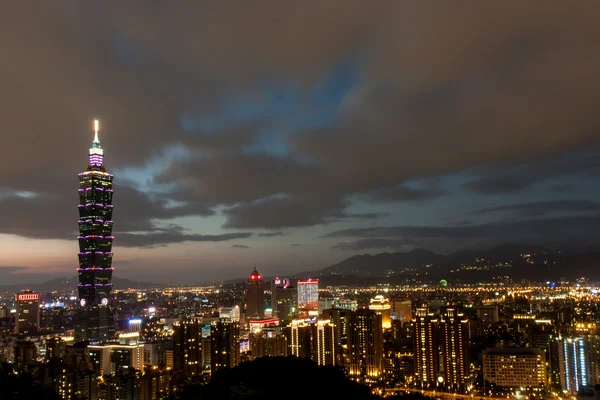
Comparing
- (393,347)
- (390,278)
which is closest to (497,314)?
(393,347)

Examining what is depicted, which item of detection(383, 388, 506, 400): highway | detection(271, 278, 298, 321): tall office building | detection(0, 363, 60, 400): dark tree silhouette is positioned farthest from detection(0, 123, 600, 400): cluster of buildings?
detection(271, 278, 298, 321): tall office building

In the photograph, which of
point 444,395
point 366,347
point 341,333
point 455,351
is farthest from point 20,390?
point 455,351

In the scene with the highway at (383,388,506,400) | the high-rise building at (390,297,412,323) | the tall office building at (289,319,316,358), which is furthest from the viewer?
the high-rise building at (390,297,412,323)

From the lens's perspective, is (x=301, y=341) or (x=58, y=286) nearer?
(x=301, y=341)

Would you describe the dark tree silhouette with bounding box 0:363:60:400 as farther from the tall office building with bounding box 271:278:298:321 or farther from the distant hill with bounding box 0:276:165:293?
the distant hill with bounding box 0:276:165:293

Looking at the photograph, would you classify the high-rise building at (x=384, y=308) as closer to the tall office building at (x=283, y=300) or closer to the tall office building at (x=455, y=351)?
the tall office building at (x=283, y=300)

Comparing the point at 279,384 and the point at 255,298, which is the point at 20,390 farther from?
the point at 255,298

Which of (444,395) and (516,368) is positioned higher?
(516,368)

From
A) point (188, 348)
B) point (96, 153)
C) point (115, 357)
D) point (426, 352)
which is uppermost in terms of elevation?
point (96, 153)
